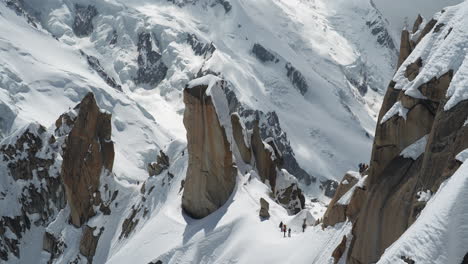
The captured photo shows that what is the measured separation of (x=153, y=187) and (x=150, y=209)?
567 cm

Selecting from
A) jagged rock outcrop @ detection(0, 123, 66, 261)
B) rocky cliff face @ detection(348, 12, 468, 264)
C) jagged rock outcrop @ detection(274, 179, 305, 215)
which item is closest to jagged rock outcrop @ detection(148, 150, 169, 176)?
jagged rock outcrop @ detection(274, 179, 305, 215)

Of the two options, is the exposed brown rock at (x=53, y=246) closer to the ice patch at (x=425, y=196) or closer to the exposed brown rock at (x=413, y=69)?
the exposed brown rock at (x=413, y=69)

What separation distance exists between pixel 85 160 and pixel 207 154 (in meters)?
30.3

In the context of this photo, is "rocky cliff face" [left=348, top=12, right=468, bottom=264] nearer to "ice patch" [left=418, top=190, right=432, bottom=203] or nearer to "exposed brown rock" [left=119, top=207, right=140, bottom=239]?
"ice patch" [left=418, top=190, right=432, bottom=203]

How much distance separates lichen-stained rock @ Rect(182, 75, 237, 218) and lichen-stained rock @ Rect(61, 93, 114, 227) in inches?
1100

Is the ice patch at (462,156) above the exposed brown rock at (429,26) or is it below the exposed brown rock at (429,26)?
above

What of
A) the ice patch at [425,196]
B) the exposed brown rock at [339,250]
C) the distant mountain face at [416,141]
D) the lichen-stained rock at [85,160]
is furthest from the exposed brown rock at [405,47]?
the lichen-stained rock at [85,160]

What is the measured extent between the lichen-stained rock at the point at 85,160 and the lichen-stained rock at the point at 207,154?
27949mm

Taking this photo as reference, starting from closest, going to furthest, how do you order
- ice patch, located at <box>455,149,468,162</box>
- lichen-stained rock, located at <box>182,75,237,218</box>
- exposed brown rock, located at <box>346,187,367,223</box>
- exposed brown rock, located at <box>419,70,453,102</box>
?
ice patch, located at <box>455,149,468,162</box> → exposed brown rock, located at <box>419,70,453,102</box> → exposed brown rock, located at <box>346,187,367,223</box> → lichen-stained rock, located at <box>182,75,237,218</box>

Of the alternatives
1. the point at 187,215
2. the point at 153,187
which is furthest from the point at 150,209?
the point at 187,215

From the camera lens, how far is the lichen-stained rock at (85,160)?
3612 inches

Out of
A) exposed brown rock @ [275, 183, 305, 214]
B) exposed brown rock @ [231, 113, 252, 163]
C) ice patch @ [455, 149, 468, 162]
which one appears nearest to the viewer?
ice patch @ [455, 149, 468, 162]

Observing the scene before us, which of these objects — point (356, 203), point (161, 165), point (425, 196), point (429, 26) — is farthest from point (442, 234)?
point (161, 165)

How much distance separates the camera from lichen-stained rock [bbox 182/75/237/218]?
220 feet
